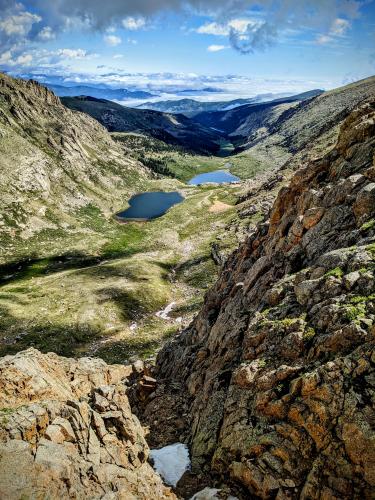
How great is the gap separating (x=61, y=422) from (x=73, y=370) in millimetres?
17555

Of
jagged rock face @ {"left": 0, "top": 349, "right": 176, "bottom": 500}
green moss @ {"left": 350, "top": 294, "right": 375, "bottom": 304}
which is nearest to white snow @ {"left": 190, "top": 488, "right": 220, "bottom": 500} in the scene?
jagged rock face @ {"left": 0, "top": 349, "right": 176, "bottom": 500}

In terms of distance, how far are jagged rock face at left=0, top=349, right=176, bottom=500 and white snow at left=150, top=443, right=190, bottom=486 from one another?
0.90 m

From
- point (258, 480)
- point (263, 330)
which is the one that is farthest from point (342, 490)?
point (263, 330)

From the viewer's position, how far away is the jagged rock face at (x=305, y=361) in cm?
1880

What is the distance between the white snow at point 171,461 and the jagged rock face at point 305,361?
0.96m

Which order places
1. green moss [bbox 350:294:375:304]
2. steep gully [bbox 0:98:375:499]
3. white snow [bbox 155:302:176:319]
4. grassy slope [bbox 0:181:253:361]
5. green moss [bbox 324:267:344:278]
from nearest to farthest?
steep gully [bbox 0:98:375:499]
green moss [bbox 350:294:375:304]
green moss [bbox 324:267:344:278]
grassy slope [bbox 0:181:253:361]
white snow [bbox 155:302:176:319]

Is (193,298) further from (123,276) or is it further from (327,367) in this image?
(327,367)

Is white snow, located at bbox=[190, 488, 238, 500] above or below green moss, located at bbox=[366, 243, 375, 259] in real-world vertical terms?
below

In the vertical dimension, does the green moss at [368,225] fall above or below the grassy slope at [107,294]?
above

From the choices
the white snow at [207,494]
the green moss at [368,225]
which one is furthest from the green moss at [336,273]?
the white snow at [207,494]

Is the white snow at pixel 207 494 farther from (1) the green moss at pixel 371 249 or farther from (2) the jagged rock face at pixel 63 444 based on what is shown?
(1) the green moss at pixel 371 249

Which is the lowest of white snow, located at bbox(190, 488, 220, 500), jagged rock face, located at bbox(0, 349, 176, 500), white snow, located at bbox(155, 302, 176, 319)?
white snow, located at bbox(155, 302, 176, 319)

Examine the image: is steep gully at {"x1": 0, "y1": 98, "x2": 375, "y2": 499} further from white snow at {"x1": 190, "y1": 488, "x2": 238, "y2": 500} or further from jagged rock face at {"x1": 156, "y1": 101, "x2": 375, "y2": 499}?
white snow at {"x1": 190, "y1": 488, "x2": 238, "y2": 500}

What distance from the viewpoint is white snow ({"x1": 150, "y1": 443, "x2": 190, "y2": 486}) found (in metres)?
25.5
